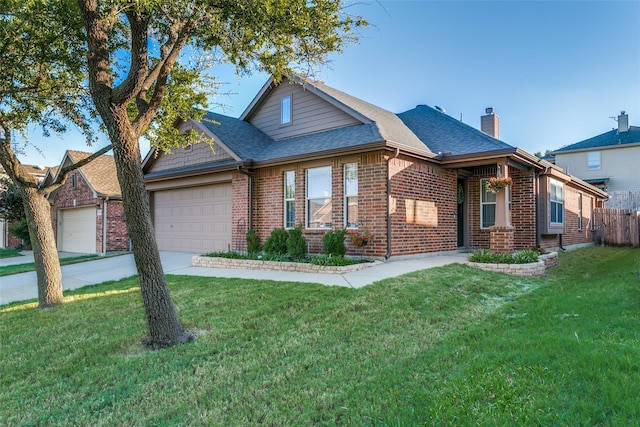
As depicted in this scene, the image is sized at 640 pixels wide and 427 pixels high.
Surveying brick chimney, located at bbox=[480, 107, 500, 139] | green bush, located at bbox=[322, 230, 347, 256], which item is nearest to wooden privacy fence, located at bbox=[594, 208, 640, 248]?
brick chimney, located at bbox=[480, 107, 500, 139]

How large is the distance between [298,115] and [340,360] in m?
10.7

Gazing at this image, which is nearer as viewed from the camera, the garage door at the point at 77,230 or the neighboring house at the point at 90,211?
the neighboring house at the point at 90,211

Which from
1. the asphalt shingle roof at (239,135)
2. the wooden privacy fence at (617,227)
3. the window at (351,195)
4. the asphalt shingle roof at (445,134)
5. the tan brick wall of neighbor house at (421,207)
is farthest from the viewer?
the wooden privacy fence at (617,227)

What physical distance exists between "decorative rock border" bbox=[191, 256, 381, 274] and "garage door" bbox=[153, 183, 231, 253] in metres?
2.38

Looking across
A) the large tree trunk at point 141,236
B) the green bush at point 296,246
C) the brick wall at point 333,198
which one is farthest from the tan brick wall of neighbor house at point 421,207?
the large tree trunk at point 141,236

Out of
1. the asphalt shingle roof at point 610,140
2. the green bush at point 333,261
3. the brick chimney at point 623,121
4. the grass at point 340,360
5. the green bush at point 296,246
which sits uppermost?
the brick chimney at point 623,121

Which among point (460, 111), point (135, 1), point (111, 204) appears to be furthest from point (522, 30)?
point (111, 204)

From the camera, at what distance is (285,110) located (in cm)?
1399

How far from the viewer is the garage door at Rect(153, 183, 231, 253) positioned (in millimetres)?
13523

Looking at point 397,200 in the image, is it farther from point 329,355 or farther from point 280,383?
point 280,383

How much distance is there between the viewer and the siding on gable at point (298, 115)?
12.5 metres

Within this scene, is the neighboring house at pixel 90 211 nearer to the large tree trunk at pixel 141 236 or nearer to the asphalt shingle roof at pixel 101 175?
the asphalt shingle roof at pixel 101 175

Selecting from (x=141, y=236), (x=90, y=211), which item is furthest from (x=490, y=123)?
(x=90, y=211)

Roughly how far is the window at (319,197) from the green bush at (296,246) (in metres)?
1.15
